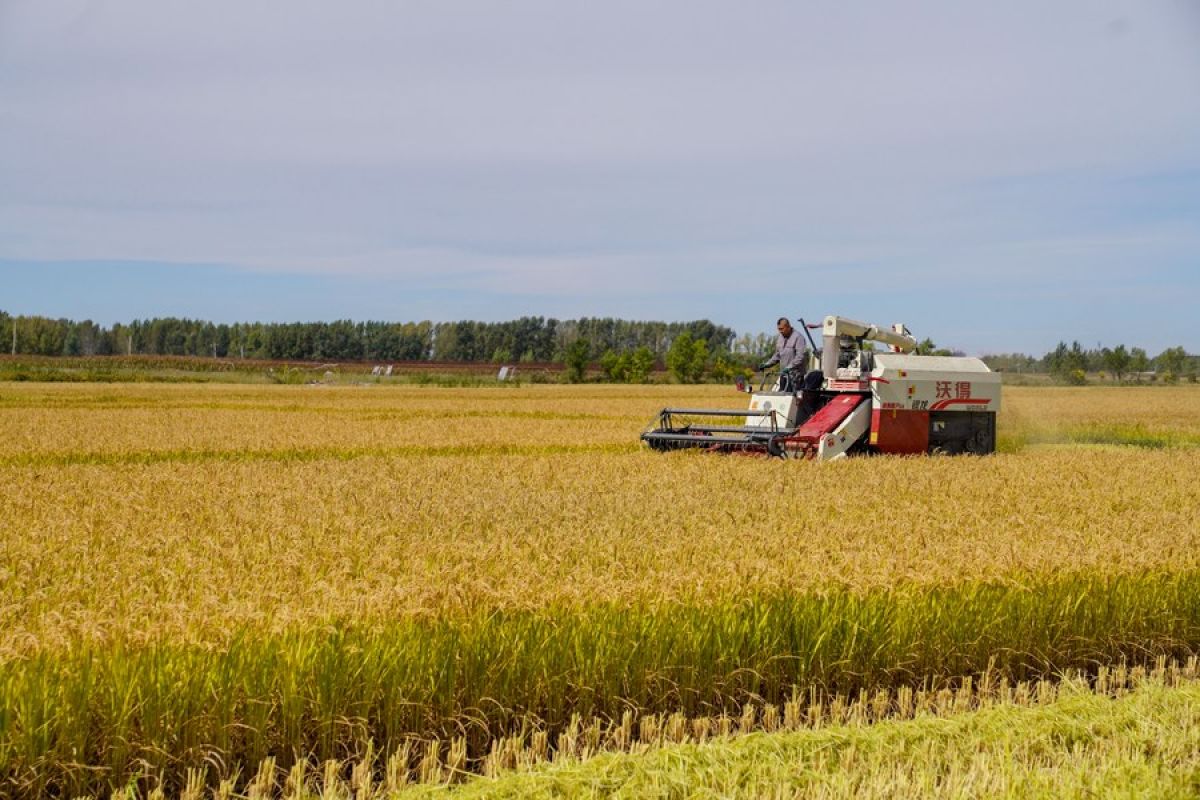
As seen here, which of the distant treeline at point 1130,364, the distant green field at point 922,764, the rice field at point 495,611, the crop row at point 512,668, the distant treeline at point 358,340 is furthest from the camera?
the distant treeline at point 358,340

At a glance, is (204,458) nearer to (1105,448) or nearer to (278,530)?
(278,530)

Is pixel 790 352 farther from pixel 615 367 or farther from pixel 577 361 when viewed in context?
pixel 615 367

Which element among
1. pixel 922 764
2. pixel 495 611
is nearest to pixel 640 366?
pixel 495 611

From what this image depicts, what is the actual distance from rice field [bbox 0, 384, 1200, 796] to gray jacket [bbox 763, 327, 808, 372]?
479cm

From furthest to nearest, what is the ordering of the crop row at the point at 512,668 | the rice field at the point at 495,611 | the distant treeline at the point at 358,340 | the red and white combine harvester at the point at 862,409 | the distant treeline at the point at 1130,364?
1. the distant treeline at the point at 358,340
2. the distant treeline at the point at 1130,364
3. the red and white combine harvester at the point at 862,409
4. the rice field at the point at 495,611
5. the crop row at the point at 512,668

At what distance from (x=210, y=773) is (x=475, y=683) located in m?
1.25

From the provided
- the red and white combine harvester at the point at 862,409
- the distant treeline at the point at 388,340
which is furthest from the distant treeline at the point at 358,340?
the red and white combine harvester at the point at 862,409

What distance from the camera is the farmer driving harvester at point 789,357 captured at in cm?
1656

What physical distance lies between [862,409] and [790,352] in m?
1.43

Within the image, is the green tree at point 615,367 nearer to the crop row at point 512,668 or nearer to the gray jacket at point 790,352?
the gray jacket at point 790,352

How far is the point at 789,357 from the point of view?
16797mm

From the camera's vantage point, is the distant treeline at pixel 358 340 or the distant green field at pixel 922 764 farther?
the distant treeline at pixel 358 340

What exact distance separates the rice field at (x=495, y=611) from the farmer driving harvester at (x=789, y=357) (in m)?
4.70

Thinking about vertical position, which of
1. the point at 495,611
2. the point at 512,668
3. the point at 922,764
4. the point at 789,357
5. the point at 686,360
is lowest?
the point at 922,764
